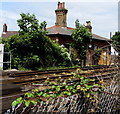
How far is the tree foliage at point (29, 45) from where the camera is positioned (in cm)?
1265

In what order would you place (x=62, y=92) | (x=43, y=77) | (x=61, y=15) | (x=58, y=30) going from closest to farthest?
(x=62, y=92), (x=43, y=77), (x=58, y=30), (x=61, y=15)

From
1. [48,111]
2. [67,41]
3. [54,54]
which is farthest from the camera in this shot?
[67,41]

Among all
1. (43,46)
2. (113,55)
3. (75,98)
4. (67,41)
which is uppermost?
(67,41)

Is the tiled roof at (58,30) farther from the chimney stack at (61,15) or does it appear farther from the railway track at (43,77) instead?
the railway track at (43,77)

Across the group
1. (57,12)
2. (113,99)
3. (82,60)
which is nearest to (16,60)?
(82,60)

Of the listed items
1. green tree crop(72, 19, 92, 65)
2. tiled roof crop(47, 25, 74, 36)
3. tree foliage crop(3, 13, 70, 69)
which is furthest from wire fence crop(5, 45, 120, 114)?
tiled roof crop(47, 25, 74, 36)

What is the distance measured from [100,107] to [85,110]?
1.36 ft

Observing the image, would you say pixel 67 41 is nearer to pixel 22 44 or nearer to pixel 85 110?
pixel 22 44

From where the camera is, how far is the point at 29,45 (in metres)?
12.9

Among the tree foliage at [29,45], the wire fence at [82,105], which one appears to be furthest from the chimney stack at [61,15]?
the wire fence at [82,105]

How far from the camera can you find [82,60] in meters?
19.3

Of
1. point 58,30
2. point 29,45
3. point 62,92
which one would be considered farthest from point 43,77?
point 58,30

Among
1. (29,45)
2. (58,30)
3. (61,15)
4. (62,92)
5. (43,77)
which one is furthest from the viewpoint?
(61,15)

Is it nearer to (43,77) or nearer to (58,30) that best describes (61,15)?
(58,30)
